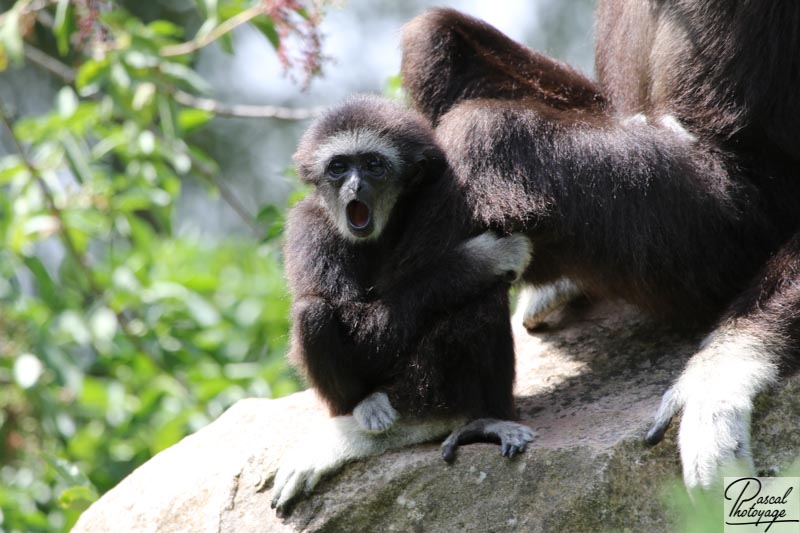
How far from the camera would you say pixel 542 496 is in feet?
15.3

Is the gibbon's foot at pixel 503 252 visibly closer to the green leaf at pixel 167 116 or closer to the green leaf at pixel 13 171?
the green leaf at pixel 167 116

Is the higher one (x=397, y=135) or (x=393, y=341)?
(x=397, y=135)

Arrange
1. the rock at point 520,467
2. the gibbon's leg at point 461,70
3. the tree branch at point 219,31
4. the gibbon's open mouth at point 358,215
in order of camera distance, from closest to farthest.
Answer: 1. the rock at point 520,467
2. the gibbon's open mouth at point 358,215
3. the gibbon's leg at point 461,70
4. the tree branch at point 219,31

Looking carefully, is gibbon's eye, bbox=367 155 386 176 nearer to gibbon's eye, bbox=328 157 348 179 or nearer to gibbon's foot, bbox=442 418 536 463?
gibbon's eye, bbox=328 157 348 179

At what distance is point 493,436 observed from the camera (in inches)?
192

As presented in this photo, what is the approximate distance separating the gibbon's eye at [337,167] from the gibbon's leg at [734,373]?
2039mm

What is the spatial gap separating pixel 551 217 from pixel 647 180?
510mm

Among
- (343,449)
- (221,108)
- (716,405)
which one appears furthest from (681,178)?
(221,108)

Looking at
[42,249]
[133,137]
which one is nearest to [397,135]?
[133,137]

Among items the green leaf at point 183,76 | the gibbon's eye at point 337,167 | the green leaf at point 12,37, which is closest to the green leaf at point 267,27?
the green leaf at point 183,76

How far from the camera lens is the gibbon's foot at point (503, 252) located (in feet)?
16.3

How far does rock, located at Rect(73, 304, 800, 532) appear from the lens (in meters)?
4.61

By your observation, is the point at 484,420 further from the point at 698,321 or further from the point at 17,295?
the point at 17,295
